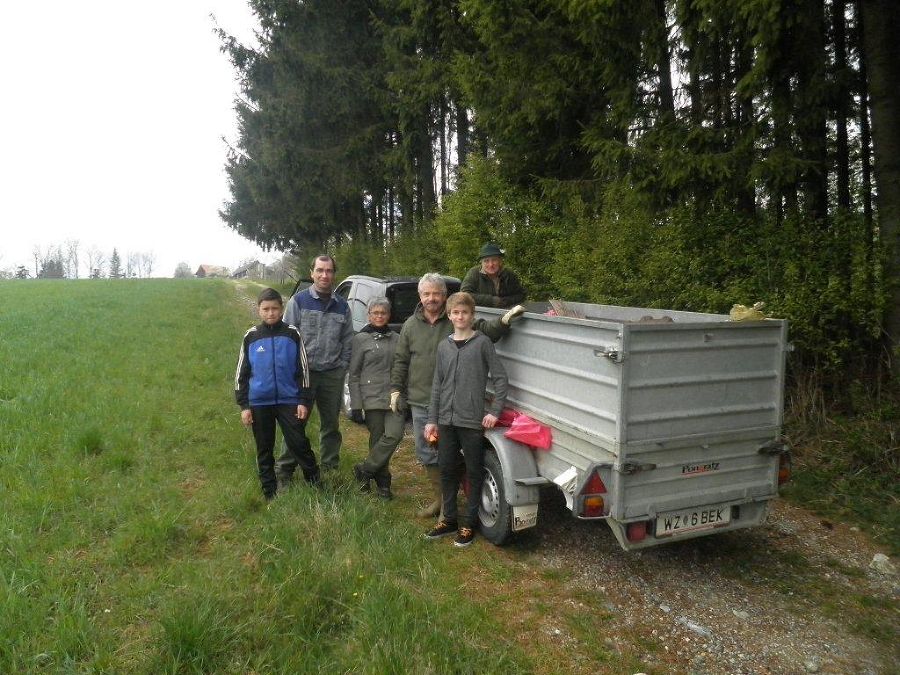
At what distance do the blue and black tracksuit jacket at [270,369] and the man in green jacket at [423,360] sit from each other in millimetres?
791

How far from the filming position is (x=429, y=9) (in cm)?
1323

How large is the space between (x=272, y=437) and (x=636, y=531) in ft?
9.51

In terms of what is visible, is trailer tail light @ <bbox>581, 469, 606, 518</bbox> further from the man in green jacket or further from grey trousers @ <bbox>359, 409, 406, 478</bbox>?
grey trousers @ <bbox>359, 409, 406, 478</bbox>

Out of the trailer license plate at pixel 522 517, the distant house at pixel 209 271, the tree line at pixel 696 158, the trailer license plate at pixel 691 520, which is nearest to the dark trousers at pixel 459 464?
the trailer license plate at pixel 522 517

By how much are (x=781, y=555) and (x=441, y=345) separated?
110 inches

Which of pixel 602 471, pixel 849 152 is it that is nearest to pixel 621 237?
pixel 849 152

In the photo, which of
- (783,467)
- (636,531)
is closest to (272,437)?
(636,531)

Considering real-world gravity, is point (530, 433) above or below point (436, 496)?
above

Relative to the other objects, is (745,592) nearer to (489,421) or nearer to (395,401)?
(489,421)

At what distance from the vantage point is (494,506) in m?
4.31

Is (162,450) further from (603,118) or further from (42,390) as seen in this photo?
(603,118)

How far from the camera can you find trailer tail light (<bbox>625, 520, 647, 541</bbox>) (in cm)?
349

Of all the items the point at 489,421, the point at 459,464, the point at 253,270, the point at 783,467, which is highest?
the point at 253,270

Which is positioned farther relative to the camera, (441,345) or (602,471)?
(441,345)
